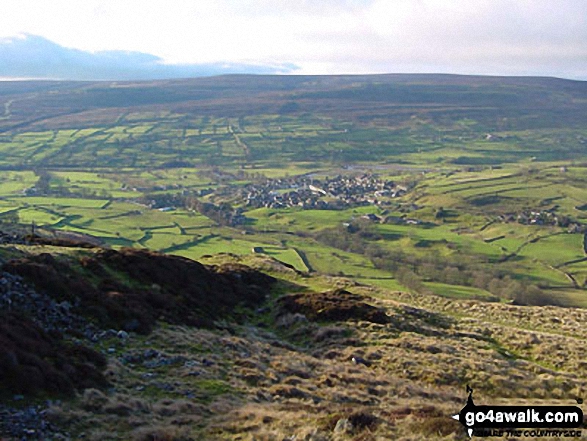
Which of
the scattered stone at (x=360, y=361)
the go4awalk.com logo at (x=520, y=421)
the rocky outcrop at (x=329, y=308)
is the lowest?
the rocky outcrop at (x=329, y=308)

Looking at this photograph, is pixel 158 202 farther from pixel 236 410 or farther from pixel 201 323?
pixel 236 410

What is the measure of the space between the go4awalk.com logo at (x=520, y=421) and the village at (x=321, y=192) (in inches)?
4422

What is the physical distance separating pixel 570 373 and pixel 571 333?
11.8 meters

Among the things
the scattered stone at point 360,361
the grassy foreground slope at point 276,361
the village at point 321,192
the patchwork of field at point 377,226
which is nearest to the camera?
the grassy foreground slope at point 276,361

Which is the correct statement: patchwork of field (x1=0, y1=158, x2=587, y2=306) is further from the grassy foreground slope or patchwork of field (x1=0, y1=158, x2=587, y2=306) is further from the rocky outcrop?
the grassy foreground slope

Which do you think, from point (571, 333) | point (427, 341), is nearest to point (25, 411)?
point (427, 341)

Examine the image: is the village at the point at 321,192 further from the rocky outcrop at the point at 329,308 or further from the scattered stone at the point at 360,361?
the scattered stone at the point at 360,361

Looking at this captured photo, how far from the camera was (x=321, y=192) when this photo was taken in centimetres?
15388

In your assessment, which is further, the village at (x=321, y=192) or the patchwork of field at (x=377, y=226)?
the village at (x=321, y=192)

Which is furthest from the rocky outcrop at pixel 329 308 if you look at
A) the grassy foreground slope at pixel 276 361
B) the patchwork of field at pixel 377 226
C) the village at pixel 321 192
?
the village at pixel 321 192

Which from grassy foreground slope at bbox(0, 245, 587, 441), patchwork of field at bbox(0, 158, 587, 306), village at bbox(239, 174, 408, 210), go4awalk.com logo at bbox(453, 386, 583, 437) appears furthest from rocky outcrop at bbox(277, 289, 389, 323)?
village at bbox(239, 174, 408, 210)

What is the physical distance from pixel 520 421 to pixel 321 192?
13794cm

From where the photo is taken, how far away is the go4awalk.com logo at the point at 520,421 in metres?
15.9

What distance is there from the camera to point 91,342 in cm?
2252
